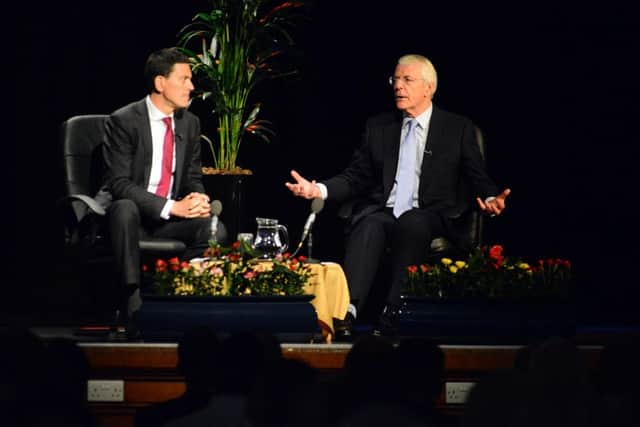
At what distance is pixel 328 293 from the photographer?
15.9 ft

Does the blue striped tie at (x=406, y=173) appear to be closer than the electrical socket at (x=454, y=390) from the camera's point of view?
No

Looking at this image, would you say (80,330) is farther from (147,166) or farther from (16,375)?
(16,375)

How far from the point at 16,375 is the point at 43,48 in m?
3.90

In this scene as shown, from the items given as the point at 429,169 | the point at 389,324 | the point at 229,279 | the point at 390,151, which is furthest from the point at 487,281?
the point at 390,151

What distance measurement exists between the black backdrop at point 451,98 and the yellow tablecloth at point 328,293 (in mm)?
1359

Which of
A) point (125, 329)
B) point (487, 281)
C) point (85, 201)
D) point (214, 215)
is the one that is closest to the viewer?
point (487, 281)

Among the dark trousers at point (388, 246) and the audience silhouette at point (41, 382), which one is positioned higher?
the audience silhouette at point (41, 382)

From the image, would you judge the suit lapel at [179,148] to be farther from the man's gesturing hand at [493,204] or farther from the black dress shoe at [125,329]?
the man's gesturing hand at [493,204]

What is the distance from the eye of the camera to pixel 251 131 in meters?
6.05

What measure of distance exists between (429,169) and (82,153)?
5.14ft

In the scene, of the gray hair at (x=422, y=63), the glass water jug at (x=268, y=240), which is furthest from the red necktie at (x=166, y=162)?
the gray hair at (x=422, y=63)

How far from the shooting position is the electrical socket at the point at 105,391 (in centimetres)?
393

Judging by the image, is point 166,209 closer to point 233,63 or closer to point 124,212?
point 124,212

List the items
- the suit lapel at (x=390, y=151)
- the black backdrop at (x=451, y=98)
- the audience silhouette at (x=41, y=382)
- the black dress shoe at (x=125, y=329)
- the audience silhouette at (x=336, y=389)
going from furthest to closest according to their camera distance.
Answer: the black backdrop at (x=451, y=98), the suit lapel at (x=390, y=151), the black dress shoe at (x=125, y=329), the audience silhouette at (x=41, y=382), the audience silhouette at (x=336, y=389)
